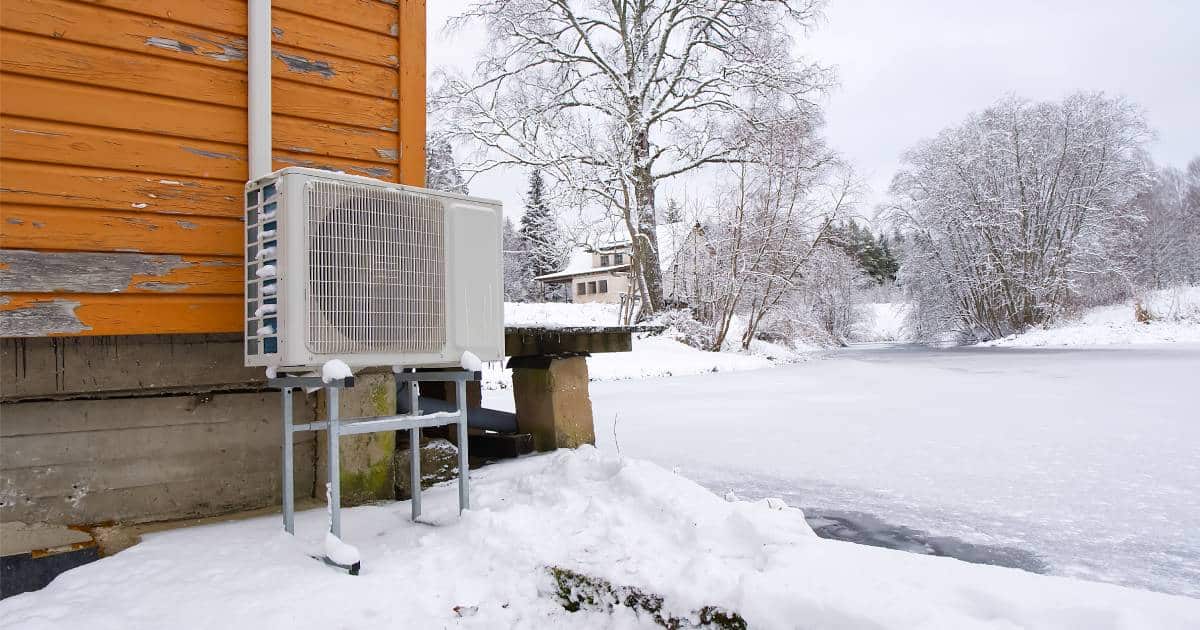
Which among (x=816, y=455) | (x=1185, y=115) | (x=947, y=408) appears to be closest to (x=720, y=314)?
(x=947, y=408)

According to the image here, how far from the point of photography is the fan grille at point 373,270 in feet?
6.52

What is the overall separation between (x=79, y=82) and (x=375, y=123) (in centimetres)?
95

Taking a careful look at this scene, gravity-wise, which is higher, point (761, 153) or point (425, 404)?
point (761, 153)

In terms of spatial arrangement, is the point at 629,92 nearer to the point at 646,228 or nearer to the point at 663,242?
the point at 646,228

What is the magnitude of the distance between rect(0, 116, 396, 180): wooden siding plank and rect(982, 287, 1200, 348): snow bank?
18570mm

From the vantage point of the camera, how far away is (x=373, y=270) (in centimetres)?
208

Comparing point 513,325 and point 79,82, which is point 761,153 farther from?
point 79,82

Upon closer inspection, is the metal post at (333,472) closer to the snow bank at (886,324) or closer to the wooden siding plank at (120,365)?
the wooden siding plank at (120,365)

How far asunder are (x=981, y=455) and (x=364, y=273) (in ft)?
12.1

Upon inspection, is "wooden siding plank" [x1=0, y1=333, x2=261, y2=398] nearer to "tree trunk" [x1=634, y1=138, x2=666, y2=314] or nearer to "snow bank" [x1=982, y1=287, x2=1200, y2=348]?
"tree trunk" [x1=634, y1=138, x2=666, y2=314]

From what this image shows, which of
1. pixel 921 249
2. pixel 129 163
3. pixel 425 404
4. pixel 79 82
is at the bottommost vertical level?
pixel 425 404

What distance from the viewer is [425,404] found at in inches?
160

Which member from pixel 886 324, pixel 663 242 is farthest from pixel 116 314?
pixel 886 324

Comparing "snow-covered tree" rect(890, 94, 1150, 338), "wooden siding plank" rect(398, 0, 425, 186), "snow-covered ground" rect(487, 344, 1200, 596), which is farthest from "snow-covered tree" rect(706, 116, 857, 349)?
"wooden siding plank" rect(398, 0, 425, 186)
